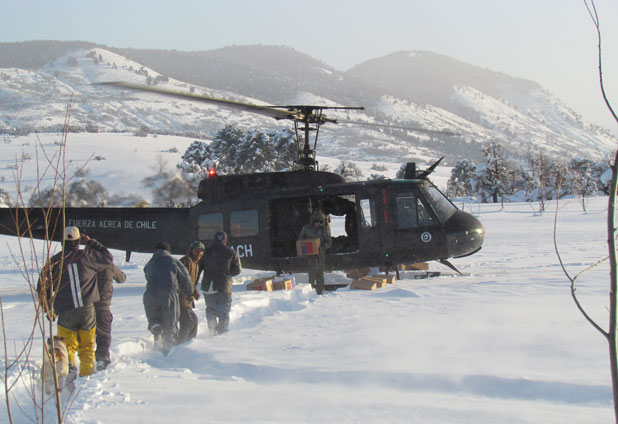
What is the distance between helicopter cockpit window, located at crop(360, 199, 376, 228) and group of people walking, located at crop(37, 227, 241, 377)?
3818mm

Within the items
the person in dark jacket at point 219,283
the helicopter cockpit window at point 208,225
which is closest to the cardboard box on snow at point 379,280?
the person in dark jacket at point 219,283

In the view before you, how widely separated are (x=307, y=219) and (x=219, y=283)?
3808mm

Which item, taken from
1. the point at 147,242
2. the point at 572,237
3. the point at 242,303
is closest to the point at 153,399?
the point at 242,303

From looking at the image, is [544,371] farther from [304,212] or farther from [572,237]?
[572,237]

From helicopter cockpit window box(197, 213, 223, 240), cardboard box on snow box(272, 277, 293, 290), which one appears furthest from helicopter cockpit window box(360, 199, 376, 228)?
helicopter cockpit window box(197, 213, 223, 240)

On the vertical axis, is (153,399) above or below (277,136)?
below

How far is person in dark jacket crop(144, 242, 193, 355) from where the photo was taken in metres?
6.17

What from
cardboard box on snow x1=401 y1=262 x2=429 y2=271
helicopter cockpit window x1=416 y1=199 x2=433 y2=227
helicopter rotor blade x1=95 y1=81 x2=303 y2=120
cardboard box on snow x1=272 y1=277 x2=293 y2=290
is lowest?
cardboard box on snow x1=401 y1=262 x2=429 y2=271

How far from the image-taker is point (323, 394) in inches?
157

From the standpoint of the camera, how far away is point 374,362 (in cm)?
474

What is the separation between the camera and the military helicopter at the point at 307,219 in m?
10.0

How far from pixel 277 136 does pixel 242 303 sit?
43710 mm

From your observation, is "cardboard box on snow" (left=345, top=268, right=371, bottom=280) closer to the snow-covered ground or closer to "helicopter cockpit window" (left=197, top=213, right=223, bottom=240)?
the snow-covered ground

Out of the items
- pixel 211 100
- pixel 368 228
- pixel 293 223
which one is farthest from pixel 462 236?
pixel 211 100
